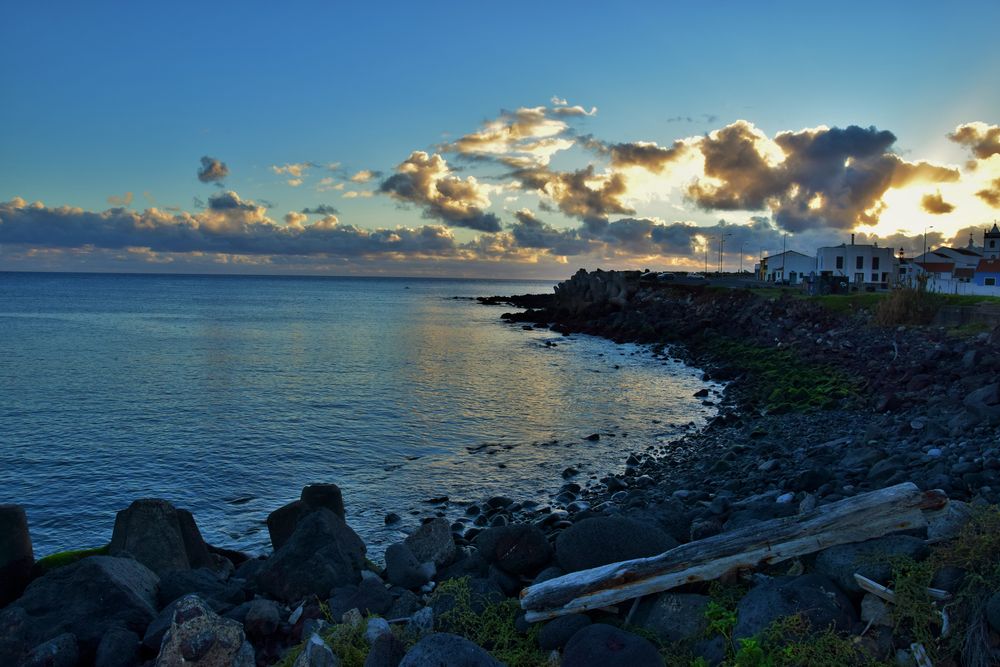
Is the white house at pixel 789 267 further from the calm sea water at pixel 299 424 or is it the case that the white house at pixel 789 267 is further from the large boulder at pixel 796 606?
the large boulder at pixel 796 606

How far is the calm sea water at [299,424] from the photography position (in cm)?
1634

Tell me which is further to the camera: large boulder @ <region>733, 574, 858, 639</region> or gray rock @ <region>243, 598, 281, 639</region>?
gray rock @ <region>243, 598, 281, 639</region>

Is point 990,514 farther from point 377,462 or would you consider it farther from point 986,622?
point 377,462

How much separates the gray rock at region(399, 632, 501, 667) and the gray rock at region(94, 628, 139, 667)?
337 cm

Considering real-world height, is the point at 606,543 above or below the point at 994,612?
below

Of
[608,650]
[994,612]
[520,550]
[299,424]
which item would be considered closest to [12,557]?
[520,550]

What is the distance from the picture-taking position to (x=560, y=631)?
6020mm

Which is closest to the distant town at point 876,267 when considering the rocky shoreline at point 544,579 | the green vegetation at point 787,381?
the green vegetation at point 787,381

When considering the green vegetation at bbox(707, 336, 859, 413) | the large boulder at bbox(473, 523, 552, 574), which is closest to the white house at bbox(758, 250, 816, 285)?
the green vegetation at bbox(707, 336, 859, 413)

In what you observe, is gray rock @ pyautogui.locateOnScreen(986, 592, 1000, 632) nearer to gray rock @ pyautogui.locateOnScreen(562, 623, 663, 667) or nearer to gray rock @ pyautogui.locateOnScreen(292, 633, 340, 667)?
gray rock @ pyautogui.locateOnScreen(562, 623, 663, 667)

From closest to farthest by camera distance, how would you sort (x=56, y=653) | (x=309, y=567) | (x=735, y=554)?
1. (x=735, y=554)
2. (x=56, y=653)
3. (x=309, y=567)

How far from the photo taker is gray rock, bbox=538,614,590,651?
5.98 m

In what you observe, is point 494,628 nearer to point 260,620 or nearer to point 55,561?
point 260,620

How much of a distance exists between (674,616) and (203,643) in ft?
14.5
